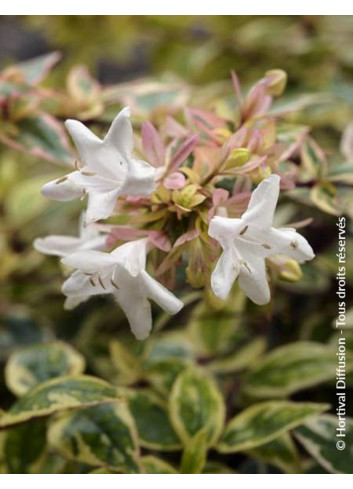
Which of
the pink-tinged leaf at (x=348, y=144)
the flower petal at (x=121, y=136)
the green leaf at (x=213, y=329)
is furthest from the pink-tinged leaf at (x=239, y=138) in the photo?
the green leaf at (x=213, y=329)

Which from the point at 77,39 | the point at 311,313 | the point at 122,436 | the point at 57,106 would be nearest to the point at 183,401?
the point at 122,436

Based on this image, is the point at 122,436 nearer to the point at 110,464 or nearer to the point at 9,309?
the point at 110,464

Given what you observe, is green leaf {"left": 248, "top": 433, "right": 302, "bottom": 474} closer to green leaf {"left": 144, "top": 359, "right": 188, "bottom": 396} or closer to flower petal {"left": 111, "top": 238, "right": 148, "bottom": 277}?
green leaf {"left": 144, "top": 359, "right": 188, "bottom": 396}

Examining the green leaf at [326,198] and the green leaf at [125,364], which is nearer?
the green leaf at [326,198]

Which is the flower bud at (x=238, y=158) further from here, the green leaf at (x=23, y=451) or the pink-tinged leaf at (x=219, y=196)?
the green leaf at (x=23, y=451)

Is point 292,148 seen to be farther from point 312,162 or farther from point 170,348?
point 170,348

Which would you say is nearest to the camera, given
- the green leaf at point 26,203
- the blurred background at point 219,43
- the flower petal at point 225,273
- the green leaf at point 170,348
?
the flower petal at point 225,273

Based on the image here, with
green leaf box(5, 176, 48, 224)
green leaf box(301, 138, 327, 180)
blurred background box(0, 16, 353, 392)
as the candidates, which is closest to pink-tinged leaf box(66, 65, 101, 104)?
blurred background box(0, 16, 353, 392)
